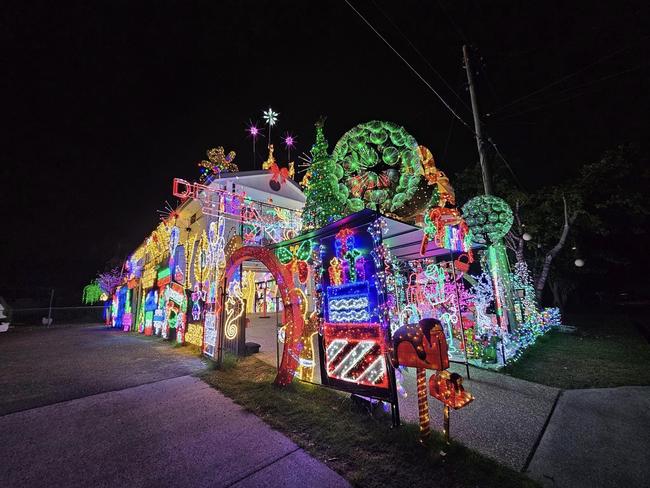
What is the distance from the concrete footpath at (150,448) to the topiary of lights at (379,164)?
5097mm

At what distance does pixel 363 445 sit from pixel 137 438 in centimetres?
343

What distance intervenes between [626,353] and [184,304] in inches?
627

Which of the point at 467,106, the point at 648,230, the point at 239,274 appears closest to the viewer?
the point at 239,274

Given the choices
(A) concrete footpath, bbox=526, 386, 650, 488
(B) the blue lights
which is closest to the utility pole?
(A) concrete footpath, bbox=526, 386, 650, 488

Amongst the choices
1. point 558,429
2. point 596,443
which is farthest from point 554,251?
point 596,443

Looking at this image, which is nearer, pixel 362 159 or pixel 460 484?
pixel 460 484

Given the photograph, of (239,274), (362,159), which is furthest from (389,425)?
(239,274)

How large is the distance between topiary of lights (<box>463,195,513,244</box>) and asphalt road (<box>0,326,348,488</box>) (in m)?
6.96

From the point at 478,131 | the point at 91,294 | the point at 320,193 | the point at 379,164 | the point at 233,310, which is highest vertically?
the point at 478,131

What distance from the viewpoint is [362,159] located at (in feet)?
21.8

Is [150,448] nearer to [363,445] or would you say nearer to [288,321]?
[363,445]

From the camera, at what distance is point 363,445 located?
12.2 feet

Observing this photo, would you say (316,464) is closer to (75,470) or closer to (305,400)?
(305,400)

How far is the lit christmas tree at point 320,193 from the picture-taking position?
10.4 m
